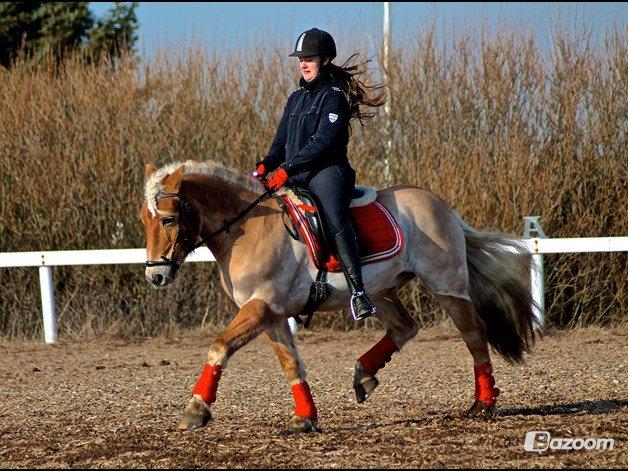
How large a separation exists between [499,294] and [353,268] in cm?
157

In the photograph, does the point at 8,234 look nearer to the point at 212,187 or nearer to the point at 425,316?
the point at 425,316

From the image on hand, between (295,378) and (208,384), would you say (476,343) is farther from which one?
(208,384)

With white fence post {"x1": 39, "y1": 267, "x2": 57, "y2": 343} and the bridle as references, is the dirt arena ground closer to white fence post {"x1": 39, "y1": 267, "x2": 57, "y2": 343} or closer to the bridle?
white fence post {"x1": 39, "y1": 267, "x2": 57, "y2": 343}

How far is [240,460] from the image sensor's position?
5641mm

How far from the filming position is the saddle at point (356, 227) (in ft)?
22.2

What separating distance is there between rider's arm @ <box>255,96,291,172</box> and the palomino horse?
468 mm

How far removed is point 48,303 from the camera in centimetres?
1198

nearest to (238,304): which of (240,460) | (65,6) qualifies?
(240,460)

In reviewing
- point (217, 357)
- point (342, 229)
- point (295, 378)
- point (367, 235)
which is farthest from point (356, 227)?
point (217, 357)

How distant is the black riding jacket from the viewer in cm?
677

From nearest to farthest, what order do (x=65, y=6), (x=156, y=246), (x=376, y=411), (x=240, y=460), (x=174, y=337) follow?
1. (x=240, y=460)
2. (x=156, y=246)
3. (x=376, y=411)
4. (x=174, y=337)
5. (x=65, y=6)

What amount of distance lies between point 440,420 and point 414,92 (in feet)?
24.0

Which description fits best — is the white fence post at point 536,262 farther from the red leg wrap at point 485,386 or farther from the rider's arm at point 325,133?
the rider's arm at point 325,133

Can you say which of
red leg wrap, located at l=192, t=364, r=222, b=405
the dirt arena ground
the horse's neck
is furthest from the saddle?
the dirt arena ground
